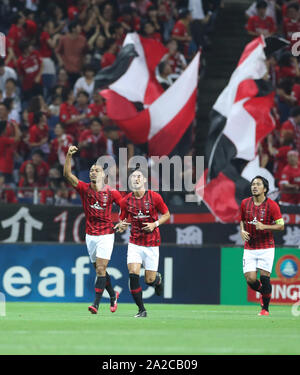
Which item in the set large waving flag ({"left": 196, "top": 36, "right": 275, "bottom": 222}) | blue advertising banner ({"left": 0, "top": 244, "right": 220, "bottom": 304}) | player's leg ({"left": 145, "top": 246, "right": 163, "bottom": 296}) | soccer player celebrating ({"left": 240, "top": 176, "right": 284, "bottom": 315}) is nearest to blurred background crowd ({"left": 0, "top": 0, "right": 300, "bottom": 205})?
large waving flag ({"left": 196, "top": 36, "right": 275, "bottom": 222})

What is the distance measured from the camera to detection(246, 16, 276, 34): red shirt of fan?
82.4ft

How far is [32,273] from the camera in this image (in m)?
20.0

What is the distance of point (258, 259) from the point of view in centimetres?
1588

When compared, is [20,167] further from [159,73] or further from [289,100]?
[289,100]

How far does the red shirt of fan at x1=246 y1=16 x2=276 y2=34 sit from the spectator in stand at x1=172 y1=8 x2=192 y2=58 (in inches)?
58.1

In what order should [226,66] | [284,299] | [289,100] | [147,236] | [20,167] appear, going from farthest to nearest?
1. [226,66]
2. [289,100]
3. [20,167]
4. [284,299]
5. [147,236]

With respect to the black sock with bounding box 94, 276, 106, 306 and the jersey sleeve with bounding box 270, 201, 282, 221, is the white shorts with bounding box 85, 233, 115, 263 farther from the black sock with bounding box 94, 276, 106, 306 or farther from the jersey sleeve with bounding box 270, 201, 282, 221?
the jersey sleeve with bounding box 270, 201, 282, 221

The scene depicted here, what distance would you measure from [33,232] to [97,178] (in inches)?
202

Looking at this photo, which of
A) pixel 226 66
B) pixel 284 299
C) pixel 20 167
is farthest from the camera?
pixel 226 66

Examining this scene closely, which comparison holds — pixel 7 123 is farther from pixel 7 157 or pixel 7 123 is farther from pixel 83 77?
pixel 83 77

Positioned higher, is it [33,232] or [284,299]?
[33,232]

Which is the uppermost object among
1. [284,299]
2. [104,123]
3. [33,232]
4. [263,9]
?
[263,9]

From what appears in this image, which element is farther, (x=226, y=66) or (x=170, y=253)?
(x=226, y=66)

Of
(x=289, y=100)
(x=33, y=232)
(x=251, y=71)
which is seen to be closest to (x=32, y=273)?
(x=33, y=232)
